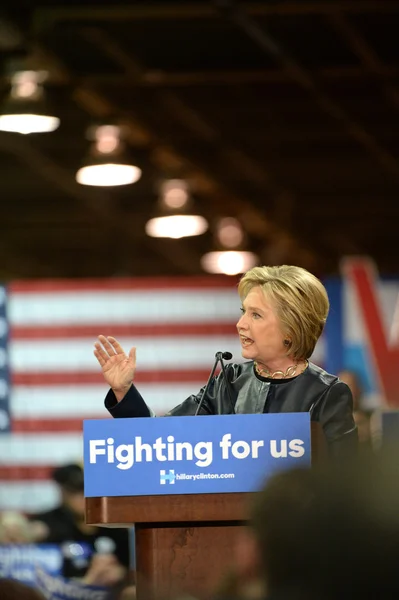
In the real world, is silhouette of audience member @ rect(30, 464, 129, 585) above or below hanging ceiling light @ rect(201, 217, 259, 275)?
below

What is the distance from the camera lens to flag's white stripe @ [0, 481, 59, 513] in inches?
351

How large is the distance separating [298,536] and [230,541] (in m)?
1.59

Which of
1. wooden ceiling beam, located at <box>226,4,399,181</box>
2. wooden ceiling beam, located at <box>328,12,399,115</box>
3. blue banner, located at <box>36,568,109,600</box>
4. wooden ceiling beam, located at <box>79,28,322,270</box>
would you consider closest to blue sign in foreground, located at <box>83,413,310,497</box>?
blue banner, located at <box>36,568,109,600</box>

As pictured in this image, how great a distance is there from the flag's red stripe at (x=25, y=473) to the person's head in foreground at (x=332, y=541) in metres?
7.64

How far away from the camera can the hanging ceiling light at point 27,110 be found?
9953mm

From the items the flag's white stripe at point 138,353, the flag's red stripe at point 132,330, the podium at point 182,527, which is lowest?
the podium at point 182,527

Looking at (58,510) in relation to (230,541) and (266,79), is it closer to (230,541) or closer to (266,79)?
(266,79)

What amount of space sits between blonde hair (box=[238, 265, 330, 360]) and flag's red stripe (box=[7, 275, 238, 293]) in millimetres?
5995

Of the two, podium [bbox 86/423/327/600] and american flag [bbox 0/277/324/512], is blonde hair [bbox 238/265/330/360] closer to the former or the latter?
podium [bbox 86/423/327/600]

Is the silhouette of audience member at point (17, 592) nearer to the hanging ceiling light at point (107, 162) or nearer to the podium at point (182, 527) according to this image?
the podium at point (182, 527)

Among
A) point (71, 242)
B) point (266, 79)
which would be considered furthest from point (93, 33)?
point (71, 242)

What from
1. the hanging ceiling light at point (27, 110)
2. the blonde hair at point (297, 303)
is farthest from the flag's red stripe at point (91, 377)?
the blonde hair at point (297, 303)

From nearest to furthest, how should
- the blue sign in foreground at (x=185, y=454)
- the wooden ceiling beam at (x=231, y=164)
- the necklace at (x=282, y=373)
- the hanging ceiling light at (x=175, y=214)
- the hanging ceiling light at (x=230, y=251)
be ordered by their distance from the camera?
the blue sign in foreground at (x=185, y=454), the necklace at (x=282, y=373), the wooden ceiling beam at (x=231, y=164), the hanging ceiling light at (x=175, y=214), the hanging ceiling light at (x=230, y=251)

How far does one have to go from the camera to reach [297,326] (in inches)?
125
